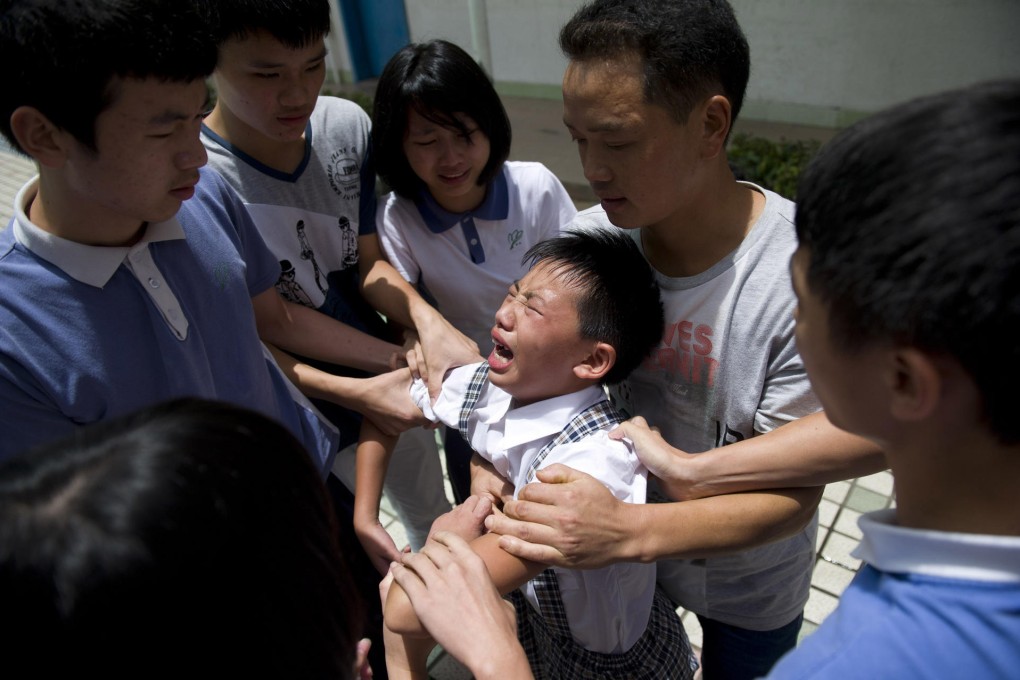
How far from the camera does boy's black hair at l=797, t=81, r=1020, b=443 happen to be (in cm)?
73

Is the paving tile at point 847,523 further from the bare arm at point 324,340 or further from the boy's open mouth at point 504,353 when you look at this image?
the bare arm at point 324,340

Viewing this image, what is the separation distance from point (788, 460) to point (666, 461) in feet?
0.85

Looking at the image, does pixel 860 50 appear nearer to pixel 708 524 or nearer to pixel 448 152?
pixel 448 152

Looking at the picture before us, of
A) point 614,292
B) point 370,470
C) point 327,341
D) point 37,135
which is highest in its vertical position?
point 37,135

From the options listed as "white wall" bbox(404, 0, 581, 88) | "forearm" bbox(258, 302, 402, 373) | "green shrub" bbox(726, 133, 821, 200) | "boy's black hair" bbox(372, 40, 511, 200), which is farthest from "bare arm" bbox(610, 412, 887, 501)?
"white wall" bbox(404, 0, 581, 88)

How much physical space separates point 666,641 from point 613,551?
0.55 metres

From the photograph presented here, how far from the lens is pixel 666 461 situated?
4.97 feet

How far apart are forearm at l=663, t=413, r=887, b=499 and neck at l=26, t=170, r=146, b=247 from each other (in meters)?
1.46

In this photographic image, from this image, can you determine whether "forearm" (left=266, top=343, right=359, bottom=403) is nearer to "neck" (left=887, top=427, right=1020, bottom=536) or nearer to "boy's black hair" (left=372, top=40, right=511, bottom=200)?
"boy's black hair" (left=372, top=40, right=511, bottom=200)

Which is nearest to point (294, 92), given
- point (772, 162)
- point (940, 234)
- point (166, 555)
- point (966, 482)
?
point (166, 555)

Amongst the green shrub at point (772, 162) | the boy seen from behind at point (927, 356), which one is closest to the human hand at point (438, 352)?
the boy seen from behind at point (927, 356)

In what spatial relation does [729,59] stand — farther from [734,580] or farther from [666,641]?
[666,641]

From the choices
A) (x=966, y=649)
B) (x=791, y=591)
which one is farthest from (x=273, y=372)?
(x=966, y=649)

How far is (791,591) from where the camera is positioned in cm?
181
